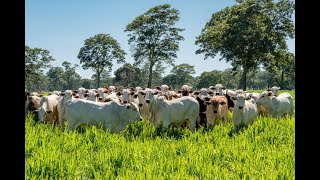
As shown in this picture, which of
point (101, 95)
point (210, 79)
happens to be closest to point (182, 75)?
point (210, 79)

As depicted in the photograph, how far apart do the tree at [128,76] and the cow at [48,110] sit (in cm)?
4491

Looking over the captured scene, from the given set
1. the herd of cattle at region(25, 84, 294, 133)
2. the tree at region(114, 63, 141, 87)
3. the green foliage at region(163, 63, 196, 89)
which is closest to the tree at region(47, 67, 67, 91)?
the green foliage at region(163, 63, 196, 89)

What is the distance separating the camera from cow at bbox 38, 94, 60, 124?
10.8 m

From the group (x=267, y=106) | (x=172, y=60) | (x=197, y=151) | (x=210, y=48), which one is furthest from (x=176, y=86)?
(x=197, y=151)

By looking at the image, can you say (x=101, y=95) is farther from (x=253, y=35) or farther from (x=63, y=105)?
(x=253, y=35)

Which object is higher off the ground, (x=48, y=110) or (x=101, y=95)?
(x=101, y=95)

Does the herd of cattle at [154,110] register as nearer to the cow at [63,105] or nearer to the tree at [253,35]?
the cow at [63,105]

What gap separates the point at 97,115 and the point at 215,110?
347 centimetres

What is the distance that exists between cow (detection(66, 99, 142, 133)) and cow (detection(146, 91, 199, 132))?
103 cm

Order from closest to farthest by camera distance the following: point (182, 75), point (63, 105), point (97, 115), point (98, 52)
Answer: point (97, 115), point (63, 105), point (98, 52), point (182, 75)

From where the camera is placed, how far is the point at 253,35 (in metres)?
31.8
